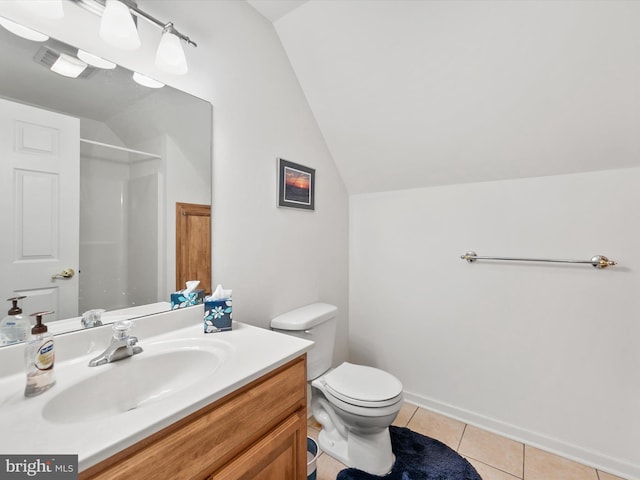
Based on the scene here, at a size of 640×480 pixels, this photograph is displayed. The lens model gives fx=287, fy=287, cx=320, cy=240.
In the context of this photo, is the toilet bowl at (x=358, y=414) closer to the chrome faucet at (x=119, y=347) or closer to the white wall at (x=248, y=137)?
the white wall at (x=248, y=137)

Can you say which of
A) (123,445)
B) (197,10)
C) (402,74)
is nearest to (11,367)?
(123,445)

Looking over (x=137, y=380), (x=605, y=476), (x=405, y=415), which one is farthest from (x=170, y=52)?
(x=605, y=476)

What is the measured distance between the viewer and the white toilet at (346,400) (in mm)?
1365

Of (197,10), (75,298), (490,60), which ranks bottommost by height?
(75,298)

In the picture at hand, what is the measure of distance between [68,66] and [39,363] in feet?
2.98

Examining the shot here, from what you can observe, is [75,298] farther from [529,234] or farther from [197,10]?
[529,234]

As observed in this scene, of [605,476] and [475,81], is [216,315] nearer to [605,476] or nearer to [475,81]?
[475,81]

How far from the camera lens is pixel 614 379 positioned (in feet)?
4.86

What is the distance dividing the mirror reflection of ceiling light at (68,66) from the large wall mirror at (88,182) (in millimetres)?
14

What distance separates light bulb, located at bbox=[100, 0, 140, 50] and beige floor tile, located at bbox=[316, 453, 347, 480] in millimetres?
A: 2048

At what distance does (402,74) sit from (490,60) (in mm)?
417

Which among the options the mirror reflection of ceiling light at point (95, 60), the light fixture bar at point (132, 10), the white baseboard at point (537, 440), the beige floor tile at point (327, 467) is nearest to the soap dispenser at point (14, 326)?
the mirror reflection of ceiling light at point (95, 60)

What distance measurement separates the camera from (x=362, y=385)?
4.84 feet

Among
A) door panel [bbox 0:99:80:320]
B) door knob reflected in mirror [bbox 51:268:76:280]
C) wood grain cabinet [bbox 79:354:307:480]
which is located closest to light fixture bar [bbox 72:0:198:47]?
door panel [bbox 0:99:80:320]
